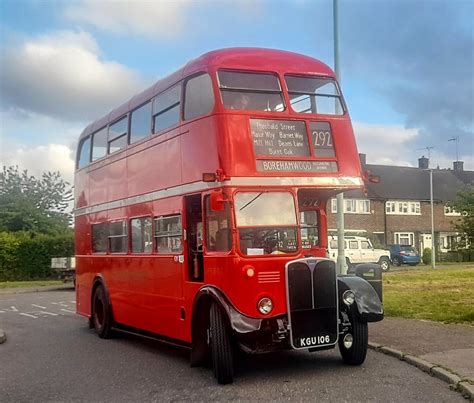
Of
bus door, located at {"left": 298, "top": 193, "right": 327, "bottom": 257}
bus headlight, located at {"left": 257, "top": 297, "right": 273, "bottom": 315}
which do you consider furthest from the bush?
bus headlight, located at {"left": 257, "top": 297, "right": 273, "bottom": 315}

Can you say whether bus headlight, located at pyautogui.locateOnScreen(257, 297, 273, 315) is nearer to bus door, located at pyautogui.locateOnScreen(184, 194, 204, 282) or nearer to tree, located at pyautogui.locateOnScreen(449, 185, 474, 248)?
bus door, located at pyautogui.locateOnScreen(184, 194, 204, 282)

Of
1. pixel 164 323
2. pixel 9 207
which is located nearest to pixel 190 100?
pixel 164 323

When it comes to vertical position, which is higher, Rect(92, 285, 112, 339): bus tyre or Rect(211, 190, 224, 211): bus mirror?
Rect(211, 190, 224, 211): bus mirror

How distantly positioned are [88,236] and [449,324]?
313 inches

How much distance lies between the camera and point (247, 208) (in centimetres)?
882

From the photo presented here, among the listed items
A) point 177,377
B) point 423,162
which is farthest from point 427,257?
point 177,377

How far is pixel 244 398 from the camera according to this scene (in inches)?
308

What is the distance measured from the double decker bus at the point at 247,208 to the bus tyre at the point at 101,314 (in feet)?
7.09

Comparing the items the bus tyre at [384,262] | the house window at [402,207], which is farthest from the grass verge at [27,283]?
the house window at [402,207]

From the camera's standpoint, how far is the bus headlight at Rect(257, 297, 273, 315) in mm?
8516

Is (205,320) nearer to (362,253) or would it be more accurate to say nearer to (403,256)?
(362,253)

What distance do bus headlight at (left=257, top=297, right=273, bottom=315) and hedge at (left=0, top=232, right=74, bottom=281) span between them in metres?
30.6

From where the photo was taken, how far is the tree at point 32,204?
Answer: 1831 inches

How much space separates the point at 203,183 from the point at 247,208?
94cm
